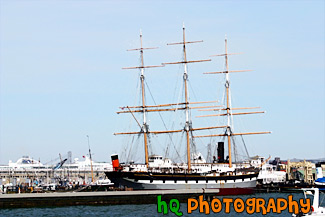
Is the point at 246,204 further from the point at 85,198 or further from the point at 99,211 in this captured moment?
the point at 85,198

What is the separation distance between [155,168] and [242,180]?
18008 millimetres

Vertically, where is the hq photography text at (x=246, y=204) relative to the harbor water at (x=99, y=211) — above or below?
above

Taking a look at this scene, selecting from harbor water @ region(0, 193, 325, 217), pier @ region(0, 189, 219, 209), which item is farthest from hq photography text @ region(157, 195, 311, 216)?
pier @ region(0, 189, 219, 209)

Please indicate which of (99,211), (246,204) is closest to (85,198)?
(99,211)

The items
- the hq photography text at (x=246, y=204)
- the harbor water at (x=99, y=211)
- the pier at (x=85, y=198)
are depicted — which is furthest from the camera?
the pier at (x=85, y=198)

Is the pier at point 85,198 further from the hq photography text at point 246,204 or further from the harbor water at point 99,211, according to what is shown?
the hq photography text at point 246,204

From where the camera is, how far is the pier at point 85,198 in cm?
8225

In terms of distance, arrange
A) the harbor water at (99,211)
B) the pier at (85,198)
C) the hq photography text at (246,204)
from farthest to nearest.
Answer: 1. the pier at (85,198)
2. the harbor water at (99,211)
3. the hq photography text at (246,204)

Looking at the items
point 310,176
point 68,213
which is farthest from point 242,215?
point 310,176

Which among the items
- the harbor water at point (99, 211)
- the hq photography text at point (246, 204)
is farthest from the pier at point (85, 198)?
the hq photography text at point (246, 204)

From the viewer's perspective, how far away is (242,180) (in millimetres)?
120938

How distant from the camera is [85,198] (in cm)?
8544

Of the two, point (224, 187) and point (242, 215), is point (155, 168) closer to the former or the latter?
point (224, 187)

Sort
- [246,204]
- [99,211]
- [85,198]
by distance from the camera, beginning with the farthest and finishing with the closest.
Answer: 1. [85,198]
2. [99,211]
3. [246,204]
